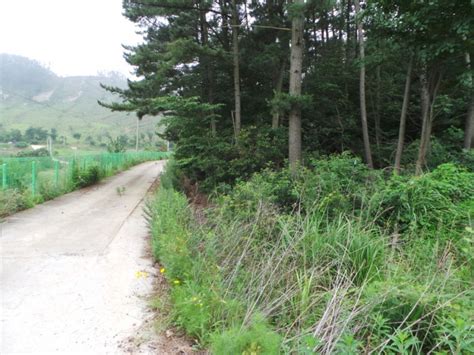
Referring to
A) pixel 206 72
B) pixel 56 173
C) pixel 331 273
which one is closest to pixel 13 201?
pixel 56 173

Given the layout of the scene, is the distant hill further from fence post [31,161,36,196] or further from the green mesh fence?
fence post [31,161,36,196]

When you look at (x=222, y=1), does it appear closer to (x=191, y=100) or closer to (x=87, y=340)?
(x=191, y=100)

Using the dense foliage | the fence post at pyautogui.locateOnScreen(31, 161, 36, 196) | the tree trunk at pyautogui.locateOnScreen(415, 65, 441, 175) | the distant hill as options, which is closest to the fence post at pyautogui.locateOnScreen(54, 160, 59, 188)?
the fence post at pyautogui.locateOnScreen(31, 161, 36, 196)

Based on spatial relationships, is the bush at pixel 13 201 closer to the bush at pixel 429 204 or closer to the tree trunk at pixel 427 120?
the bush at pixel 429 204

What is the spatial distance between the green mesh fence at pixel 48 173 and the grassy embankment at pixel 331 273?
208 inches

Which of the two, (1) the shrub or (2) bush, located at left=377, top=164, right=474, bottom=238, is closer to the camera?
(1) the shrub

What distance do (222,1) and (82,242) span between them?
9.37 metres

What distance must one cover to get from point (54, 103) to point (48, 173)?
267ft

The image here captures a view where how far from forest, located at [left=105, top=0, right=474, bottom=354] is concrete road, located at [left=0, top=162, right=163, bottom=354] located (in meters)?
0.51

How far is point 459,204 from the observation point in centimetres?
416

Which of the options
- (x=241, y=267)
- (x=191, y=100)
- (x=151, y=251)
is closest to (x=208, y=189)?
(x=191, y=100)

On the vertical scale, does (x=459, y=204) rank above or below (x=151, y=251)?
above

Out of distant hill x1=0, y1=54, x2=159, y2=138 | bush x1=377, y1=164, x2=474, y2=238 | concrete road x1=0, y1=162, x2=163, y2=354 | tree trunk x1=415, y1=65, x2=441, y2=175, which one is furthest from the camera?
distant hill x1=0, y1=54, x2=159, y2=138

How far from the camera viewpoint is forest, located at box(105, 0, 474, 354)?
2.07 m
